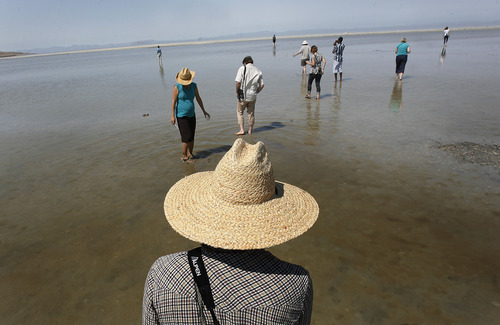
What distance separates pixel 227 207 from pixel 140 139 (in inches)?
277

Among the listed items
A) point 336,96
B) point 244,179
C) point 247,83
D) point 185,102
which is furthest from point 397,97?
point 244,179

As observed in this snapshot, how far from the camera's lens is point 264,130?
27.4 ft

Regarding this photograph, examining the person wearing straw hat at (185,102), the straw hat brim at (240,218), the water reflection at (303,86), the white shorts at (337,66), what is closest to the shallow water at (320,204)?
the person wearing straw hat at (185,102)

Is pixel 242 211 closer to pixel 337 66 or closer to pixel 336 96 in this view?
pixel 336 96

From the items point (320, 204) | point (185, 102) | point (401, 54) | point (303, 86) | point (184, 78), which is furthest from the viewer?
point (303, 86)

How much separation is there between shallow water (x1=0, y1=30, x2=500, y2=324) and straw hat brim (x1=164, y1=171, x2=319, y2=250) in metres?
1.65

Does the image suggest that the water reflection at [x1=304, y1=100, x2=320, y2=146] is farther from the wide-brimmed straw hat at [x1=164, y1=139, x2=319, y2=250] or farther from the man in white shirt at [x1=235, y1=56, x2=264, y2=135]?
the wide-brimmed straw hat at [x1=164, y1=139, x2=319, y2=250]

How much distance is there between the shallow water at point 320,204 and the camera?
3.03m

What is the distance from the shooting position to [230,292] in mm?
1373

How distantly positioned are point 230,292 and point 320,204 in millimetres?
3385

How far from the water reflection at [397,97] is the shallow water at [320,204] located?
0.15 m

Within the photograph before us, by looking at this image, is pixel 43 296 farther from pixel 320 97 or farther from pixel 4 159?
pixel 320 97

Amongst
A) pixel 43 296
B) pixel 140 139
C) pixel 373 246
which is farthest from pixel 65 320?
pixel 140 139

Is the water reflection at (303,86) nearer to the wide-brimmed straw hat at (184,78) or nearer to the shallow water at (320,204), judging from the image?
the shallow water at (320,204)
